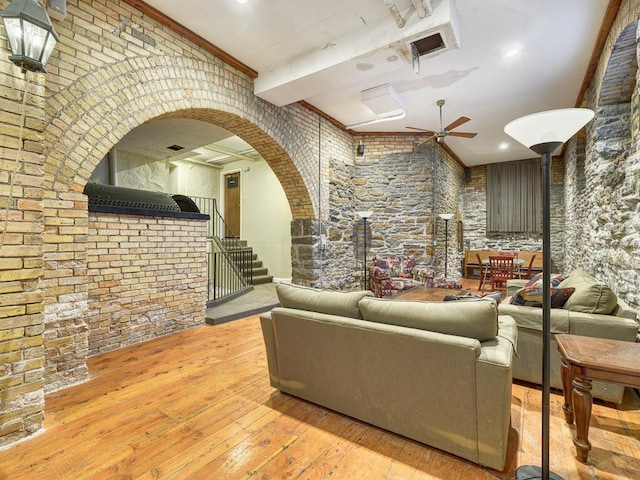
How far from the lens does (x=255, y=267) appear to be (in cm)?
749

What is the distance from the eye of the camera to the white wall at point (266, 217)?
742 cm

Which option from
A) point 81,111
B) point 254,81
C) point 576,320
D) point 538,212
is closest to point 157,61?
point 81,111

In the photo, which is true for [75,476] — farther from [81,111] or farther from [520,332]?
[520,332]

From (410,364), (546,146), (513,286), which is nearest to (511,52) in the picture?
(513,286)

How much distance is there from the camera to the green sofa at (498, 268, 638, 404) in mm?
2090

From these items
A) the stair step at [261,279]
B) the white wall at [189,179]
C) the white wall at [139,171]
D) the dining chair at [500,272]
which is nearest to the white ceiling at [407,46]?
the dining chair at [500,272]

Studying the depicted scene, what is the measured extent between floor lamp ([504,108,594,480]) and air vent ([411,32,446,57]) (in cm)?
239

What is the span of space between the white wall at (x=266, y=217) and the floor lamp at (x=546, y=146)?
6.00m

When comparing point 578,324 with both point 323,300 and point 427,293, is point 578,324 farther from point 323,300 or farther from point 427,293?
point 427,293

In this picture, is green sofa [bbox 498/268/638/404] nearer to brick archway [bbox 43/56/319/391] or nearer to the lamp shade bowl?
the lamp shade bowl

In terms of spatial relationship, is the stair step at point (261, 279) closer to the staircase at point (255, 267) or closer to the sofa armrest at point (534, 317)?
the staircase at point (255, 267)

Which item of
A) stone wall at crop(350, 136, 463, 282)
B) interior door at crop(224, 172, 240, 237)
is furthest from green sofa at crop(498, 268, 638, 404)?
interior door at crop(224, 172, 240, 237)

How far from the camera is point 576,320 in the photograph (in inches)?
87.0

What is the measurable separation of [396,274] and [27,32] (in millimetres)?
5891
